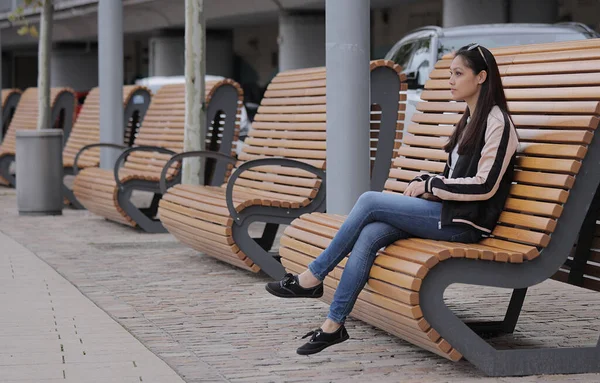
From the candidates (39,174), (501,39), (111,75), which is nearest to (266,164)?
(39,174)

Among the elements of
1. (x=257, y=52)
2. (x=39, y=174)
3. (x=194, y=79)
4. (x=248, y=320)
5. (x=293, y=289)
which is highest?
(x=257, y=52)

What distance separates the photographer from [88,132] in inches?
621

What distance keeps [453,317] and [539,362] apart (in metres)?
0.45

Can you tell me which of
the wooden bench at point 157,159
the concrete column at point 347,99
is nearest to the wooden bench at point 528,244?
the concrete column at point 347,99

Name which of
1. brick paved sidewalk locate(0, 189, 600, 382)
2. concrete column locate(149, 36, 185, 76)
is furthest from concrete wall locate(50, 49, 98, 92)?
brick paved sidewalk locate(0, 189, 600, 382)

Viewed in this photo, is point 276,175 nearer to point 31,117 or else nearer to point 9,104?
point 31,117

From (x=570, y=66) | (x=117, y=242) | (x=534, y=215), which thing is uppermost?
(x=570, y=66)

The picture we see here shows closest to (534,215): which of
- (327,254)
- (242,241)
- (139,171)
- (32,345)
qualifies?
(327,254)

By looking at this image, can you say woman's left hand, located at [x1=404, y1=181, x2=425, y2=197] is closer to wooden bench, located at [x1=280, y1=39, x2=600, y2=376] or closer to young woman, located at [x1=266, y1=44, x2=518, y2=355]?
young woman, located at [x1=266, y1=44, x2=518, y2=355]

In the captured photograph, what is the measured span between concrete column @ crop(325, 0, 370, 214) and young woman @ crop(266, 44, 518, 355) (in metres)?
1.55

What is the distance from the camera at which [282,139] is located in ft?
30.3

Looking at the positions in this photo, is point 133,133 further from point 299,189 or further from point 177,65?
point 177,65

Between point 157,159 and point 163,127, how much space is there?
659mm

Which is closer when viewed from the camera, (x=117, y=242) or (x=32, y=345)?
(x=32, y=345)
